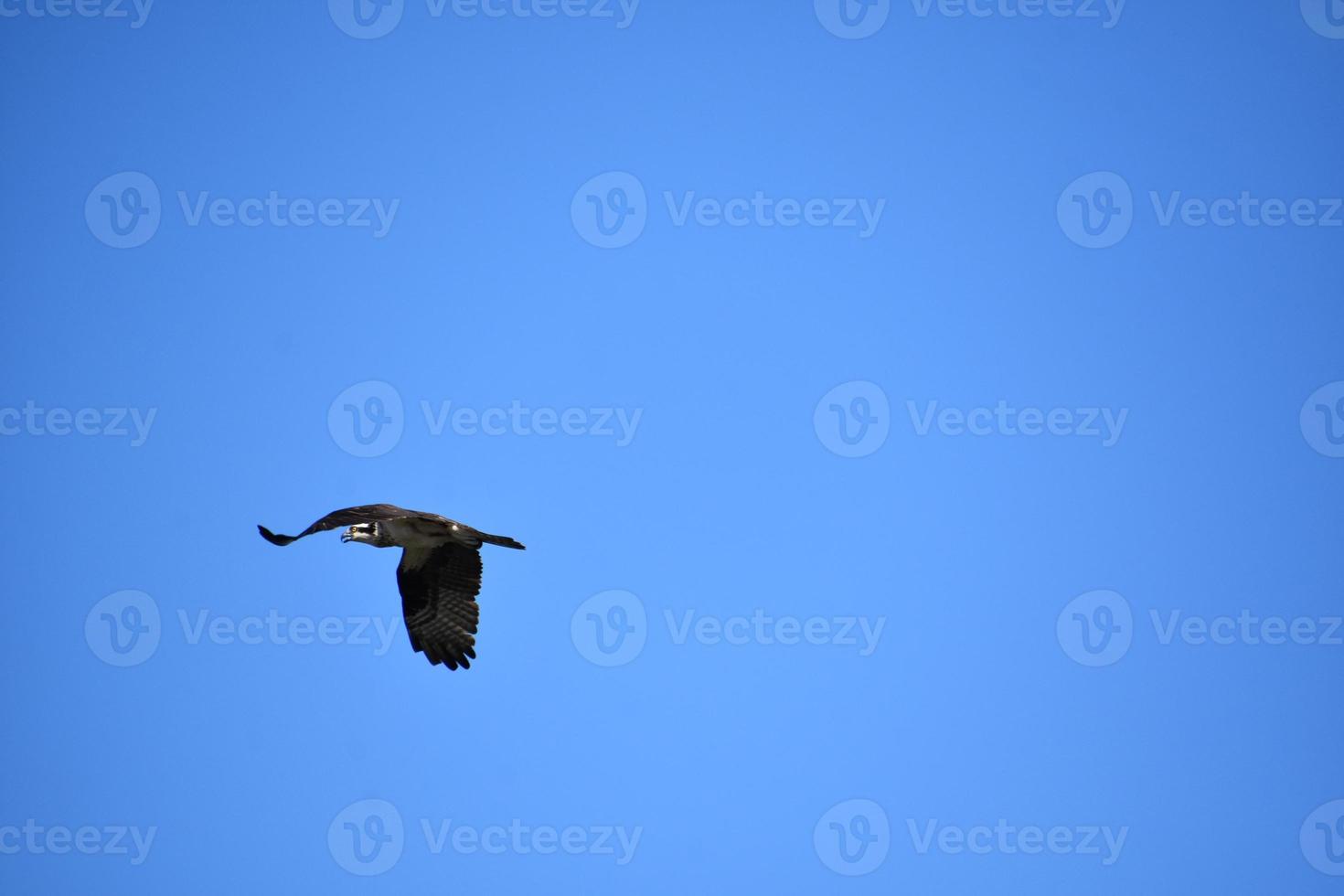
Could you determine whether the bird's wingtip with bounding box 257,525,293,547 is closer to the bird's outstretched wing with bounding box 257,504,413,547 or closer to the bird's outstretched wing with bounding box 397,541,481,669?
the bird's outstretched wing with bounding box 257,504,413,547

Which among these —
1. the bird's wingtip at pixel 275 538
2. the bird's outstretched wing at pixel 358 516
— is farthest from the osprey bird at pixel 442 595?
the bird's wingtip at pixel 275 538

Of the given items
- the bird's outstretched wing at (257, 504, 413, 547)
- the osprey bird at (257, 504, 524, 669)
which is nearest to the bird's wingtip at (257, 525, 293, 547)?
the bird's outstretched wing at (257, 504, 413, 547)

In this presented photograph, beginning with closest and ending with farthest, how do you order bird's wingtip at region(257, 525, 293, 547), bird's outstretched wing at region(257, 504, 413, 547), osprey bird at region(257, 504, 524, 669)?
bird's wingtip at region(257, 525, 293, 547), bird's outstretched wing at region(257, 504, 413, 547), osprey bird at region(257, 504, 524, 669)

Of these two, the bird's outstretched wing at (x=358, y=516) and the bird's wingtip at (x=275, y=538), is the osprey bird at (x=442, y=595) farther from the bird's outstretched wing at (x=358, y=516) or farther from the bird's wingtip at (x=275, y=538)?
the bird's wingtip at (x=275, y=538)

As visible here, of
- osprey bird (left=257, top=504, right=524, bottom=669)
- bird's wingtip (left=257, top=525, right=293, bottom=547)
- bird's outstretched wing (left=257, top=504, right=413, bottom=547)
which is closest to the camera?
bird's wingtip (left=257, top=525, right=293, bottom=547)

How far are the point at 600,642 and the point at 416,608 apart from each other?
20.9 feet

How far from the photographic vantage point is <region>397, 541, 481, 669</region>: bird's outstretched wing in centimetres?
1967

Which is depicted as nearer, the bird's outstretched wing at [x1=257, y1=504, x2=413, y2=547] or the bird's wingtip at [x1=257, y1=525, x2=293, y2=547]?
the bird's wingtip at [x1=257, y1=525, x2=293, y2=547]

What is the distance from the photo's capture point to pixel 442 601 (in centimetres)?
1986

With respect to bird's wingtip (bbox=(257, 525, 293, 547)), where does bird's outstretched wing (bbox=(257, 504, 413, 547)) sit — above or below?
above

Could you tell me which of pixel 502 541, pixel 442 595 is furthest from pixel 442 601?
pixel 502 541

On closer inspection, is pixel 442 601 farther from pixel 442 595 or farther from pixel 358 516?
pixel 358 516

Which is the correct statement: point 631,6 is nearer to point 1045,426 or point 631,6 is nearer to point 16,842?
point 1045,426

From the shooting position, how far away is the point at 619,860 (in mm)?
25859
